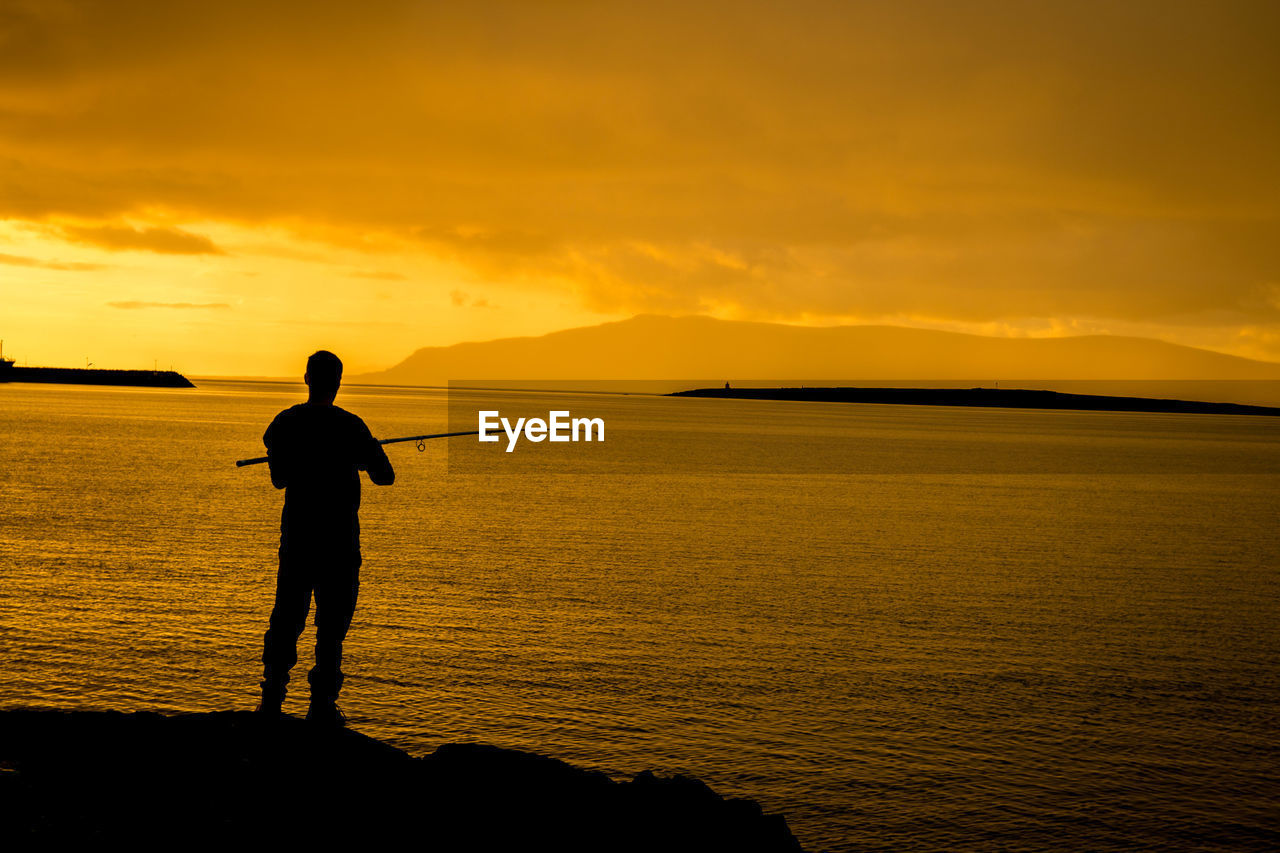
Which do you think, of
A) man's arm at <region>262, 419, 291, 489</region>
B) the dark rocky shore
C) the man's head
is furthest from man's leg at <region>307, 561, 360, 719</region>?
the man's head

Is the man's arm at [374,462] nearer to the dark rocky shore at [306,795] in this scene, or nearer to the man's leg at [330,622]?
the man's leg at [330,622]

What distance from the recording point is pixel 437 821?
7.55 meters

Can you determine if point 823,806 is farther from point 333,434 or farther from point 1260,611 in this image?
point 1260,611

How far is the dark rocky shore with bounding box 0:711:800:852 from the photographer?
6.75m

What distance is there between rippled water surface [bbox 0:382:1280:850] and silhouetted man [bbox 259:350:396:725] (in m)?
6.64

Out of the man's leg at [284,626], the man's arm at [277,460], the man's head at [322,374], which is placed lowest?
the man's leg at [284,626]

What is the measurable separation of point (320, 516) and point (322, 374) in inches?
43.5

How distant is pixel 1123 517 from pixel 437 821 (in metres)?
48.9

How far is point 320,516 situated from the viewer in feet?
25.2

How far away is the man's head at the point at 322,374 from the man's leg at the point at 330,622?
136cm

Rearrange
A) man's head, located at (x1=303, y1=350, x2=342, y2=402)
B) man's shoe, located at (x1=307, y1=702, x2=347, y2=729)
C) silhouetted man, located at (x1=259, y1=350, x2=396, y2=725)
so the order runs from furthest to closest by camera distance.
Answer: man's shoe, located at (x1=307, y1=702, x2=347, y2=729)
man's head, located at (x1=303, y1=350, x2=342, y2=402)
silhouetted man, located at (x1=259, y1=350, x2=396, y2=725)

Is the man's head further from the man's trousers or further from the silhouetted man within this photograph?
the man's trousers

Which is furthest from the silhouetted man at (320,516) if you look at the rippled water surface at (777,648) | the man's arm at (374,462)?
the rippled water surface at (777,648)

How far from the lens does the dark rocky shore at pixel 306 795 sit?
266 inches
